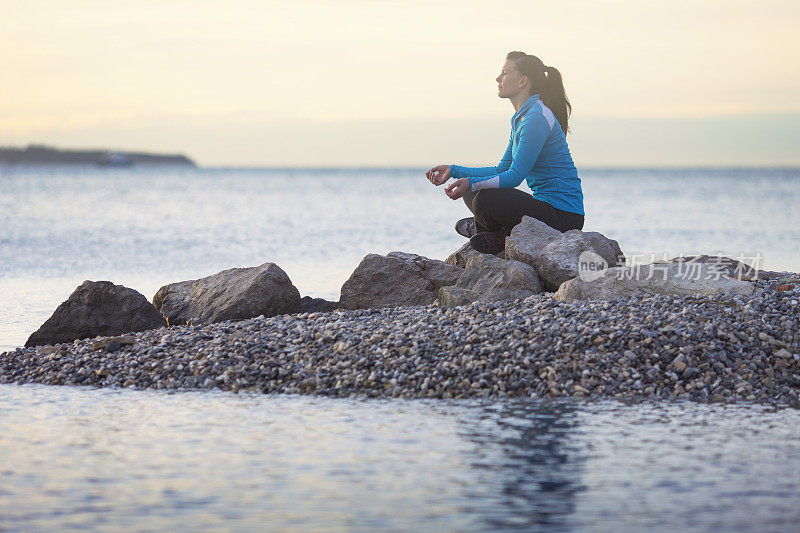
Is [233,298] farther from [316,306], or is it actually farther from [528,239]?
[528,239]

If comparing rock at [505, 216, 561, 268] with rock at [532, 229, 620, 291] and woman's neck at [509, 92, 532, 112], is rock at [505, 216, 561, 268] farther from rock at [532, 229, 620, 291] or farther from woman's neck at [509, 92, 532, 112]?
woman's neck at [509, 92, 532, 112]

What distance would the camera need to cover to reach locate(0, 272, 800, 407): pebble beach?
24.6 feet

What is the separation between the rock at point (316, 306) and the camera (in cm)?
1082

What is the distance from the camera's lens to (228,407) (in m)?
7.16

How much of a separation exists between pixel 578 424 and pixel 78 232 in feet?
87.7

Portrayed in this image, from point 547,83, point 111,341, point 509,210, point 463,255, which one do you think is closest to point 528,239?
point 509,210

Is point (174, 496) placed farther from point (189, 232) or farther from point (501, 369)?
point (189, 232)

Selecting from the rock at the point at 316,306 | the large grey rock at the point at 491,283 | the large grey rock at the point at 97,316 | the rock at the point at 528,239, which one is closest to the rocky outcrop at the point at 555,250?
the rock at the point at 528,239

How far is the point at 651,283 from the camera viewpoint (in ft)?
30.9

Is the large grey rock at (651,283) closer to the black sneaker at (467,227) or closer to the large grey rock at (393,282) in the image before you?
the large grey rock at (393,282)

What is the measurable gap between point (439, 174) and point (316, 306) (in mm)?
2067

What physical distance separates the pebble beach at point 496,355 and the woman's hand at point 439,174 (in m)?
1.58

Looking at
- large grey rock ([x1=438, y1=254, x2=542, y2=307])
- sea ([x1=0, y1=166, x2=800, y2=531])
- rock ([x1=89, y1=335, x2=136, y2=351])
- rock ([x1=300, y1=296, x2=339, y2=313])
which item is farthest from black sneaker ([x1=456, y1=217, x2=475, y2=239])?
sea ([x1=0, y1=166, x2=800, y2=531])

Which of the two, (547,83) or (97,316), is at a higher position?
(547,83)
